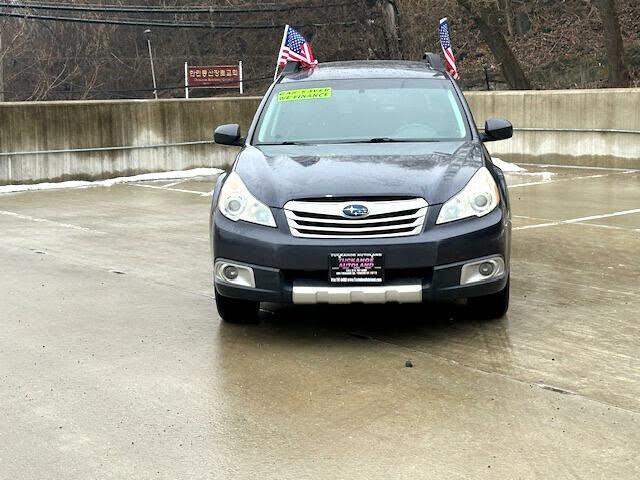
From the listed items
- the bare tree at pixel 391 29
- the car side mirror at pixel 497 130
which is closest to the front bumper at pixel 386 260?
the car side mirror at pixel 497 130

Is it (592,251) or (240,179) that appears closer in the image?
(240,179)

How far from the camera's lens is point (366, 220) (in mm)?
5664

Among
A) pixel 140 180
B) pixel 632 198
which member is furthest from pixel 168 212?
pixel 632 198

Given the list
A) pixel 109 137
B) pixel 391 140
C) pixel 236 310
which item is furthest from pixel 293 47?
pixel 236 310

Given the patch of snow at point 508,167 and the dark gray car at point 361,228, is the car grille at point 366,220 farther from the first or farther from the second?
the patch of snow at point 508,167

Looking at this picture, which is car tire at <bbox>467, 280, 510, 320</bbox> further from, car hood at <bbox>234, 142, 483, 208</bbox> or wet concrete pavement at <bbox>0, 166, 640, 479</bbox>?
car hood at <bbox>234, 142, 483, 208</bbox>

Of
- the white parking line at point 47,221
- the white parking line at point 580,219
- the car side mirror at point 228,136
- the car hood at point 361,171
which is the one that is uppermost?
the car side mirror at point 228,136

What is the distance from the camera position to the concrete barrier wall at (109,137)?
623 inches

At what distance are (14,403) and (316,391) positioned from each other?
1499mm

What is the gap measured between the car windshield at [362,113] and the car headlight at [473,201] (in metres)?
0.90

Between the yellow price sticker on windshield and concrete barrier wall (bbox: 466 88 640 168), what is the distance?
998cm

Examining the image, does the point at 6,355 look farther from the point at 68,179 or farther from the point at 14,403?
the point at 68,179

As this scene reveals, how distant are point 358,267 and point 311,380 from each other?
0.75 m

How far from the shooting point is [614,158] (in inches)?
644
